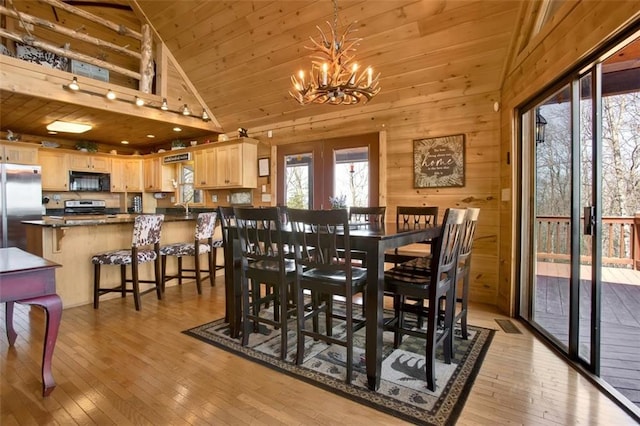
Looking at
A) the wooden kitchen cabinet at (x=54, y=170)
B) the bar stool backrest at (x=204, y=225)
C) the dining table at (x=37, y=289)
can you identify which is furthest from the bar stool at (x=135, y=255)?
the wooden kitchen cabinet at (x=54, y=170)

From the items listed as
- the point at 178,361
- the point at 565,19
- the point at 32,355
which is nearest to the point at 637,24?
the point at 565,19

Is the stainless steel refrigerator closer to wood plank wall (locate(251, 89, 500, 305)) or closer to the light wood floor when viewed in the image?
the light wood floor

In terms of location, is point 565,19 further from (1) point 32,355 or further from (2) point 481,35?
(1) point 32,355

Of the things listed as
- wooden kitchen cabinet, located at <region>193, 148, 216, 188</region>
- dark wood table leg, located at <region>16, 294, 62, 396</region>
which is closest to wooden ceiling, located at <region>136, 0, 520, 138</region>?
wooden kitchen cabinet, located at <region>193, 148, 216, 188</region>

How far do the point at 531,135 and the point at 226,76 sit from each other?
4.01 m

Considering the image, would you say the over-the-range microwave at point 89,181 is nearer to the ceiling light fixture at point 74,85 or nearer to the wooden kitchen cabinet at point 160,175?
the wooden kitchen cabinet at point 160,175

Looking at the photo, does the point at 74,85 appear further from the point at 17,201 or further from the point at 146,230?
the point at 17,201

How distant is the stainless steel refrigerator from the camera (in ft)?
16.4

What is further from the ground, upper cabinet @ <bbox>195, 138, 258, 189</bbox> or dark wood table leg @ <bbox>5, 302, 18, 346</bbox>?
upper cabinet @ <bbox>195, 138, 258, 189</bbox>

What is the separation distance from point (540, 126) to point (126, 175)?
7.54 m

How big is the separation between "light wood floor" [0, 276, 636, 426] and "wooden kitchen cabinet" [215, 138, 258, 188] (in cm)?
311

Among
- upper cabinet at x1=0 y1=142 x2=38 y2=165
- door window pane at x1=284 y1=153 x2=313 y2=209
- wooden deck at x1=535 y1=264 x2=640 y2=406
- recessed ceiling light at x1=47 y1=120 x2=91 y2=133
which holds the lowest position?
wooden deck at x1=535 y1=264 x2=640 y2=406

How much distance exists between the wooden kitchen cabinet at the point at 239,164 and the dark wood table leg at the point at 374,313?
394cm

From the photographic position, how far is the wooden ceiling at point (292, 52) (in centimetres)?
317
